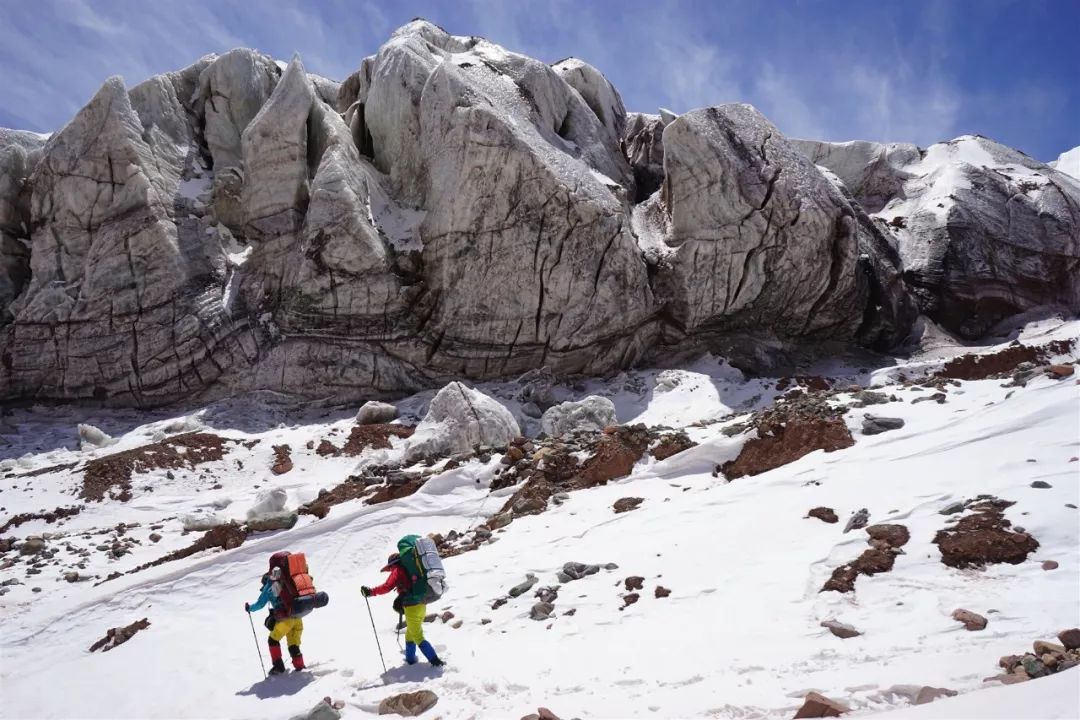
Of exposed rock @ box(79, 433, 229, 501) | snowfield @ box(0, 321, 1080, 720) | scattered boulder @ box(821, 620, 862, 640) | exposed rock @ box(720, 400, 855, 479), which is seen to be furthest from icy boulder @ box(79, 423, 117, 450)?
scattered boulder @ box(821, 620, 862, 640)

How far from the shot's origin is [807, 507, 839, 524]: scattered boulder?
7.21 metres

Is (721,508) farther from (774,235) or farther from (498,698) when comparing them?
(774,235)

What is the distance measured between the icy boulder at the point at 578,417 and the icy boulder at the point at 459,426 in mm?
953

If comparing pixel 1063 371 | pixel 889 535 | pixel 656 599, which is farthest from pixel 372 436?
pixel 1063 371

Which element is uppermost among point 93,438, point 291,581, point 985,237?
point 93,438

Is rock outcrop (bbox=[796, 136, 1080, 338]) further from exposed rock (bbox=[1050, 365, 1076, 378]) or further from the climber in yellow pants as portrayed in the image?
the climber in yellow pants

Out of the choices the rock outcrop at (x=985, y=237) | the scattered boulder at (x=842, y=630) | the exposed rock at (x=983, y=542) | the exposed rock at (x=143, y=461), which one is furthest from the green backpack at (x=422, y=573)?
the rock outcrop at (x=985, y=237)

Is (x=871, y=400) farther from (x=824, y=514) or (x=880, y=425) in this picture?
(x=824, y=514)

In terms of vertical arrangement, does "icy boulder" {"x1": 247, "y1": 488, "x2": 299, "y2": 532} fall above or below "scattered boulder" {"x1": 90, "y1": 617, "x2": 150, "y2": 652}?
above

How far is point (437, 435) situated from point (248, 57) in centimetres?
2494

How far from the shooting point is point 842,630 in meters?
5.03

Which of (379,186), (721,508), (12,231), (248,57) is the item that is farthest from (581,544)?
(248,57)

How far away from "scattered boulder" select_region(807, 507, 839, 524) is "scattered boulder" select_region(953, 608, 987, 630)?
234 cm

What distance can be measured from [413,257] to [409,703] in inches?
821
